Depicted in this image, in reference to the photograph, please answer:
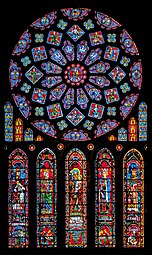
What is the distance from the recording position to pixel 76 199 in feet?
65.4

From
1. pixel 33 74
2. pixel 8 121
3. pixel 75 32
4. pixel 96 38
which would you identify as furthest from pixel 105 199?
pixel 75 32

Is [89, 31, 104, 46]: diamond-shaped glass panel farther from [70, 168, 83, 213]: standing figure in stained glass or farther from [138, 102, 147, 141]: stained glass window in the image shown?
[70, 168, 83, 213]: standing figure in stained glass

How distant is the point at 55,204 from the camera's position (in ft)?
65.4

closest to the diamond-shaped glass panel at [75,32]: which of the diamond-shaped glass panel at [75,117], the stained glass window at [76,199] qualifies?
the diamond-shaped glass panel at [75,117]

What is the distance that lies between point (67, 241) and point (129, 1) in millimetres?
5999

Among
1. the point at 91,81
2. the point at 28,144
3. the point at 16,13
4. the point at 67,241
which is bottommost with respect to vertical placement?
the point at 67,241

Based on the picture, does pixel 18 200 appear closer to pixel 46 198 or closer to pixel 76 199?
pixel 46 198

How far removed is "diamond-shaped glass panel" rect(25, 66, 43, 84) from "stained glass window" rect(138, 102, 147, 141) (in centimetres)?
260

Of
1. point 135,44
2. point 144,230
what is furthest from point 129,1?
point 144,230

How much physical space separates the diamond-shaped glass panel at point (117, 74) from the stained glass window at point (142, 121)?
0.84m

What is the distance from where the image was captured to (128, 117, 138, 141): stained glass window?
1994 centimetres

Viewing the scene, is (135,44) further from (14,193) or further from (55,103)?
(14,193)

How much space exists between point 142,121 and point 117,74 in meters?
1.32

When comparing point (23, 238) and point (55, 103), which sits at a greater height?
point (55, 103)
